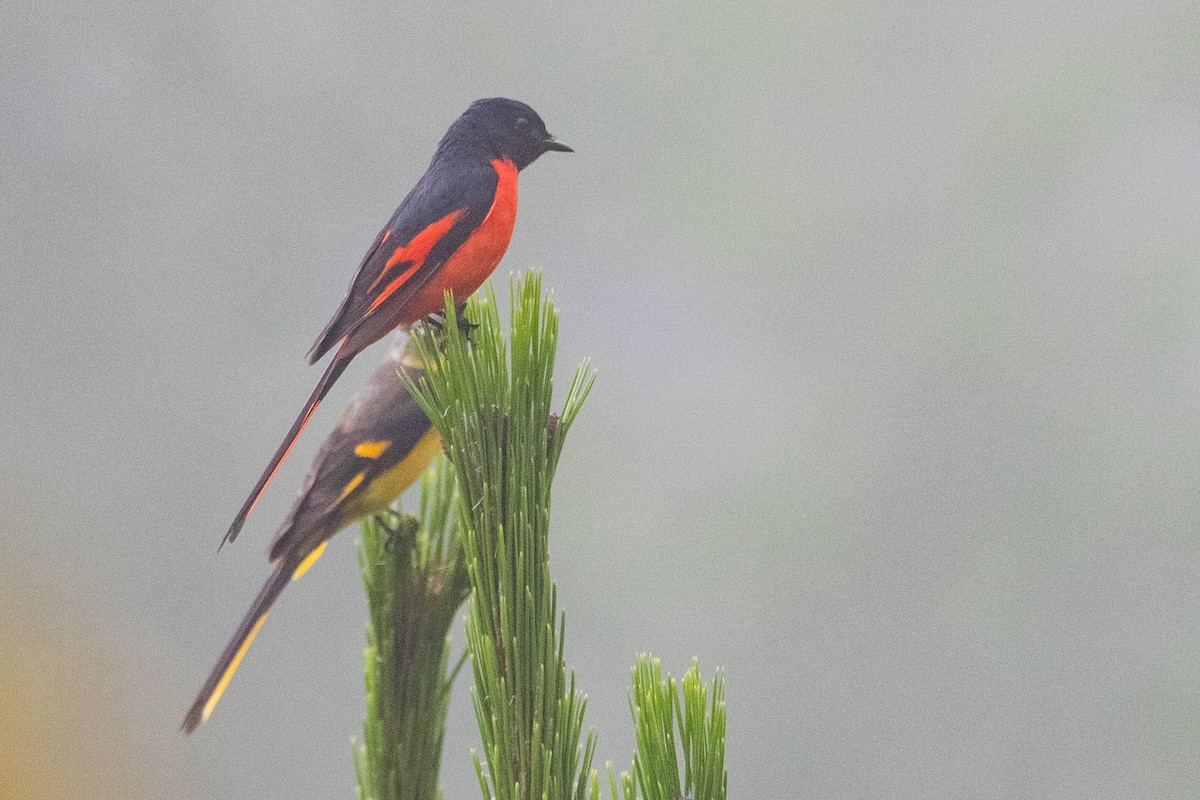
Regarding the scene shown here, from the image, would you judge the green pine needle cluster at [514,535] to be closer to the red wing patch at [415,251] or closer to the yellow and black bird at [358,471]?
the red wing patch at [415,251]

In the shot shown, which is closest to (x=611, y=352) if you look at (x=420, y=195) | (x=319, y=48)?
(x=319, y=48)

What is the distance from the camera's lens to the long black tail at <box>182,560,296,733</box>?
0.73 metres

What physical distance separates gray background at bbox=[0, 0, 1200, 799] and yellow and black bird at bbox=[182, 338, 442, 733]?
3.69ft

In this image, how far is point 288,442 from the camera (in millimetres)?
653

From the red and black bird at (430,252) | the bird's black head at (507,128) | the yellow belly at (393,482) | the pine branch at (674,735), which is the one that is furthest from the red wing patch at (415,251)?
the pine branch at (674,735)

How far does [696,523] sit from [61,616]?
1265mm

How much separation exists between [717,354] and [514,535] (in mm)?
1761

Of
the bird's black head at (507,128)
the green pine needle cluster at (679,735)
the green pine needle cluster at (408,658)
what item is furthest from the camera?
the bird's black head at (507,128)

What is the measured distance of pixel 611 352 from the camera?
2256mm

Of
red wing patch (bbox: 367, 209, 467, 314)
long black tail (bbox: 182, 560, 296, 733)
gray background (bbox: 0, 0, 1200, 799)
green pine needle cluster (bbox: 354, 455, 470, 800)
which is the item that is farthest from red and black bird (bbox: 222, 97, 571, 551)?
gray background (bbox: 0, 0, 1200, 799)

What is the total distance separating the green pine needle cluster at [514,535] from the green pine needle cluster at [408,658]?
0.13 m

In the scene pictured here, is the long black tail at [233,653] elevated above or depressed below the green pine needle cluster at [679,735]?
above

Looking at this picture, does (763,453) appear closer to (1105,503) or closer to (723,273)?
(723,273)

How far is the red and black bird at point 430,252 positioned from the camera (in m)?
0.76
